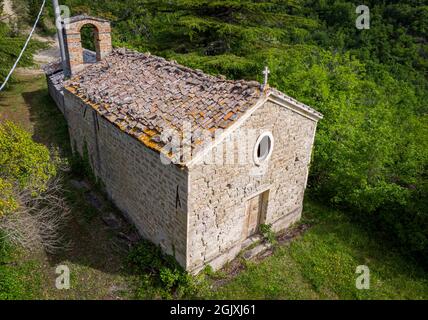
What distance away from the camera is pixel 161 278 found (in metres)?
8.19

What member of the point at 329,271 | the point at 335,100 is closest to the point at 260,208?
the point at 329,271

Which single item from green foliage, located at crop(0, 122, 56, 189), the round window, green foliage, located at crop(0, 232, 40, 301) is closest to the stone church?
the round window

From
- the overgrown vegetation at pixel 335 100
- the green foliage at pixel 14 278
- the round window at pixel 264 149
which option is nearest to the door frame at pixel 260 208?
the round window at pixel 264 149

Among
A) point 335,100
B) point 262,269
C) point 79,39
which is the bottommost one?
point 262,269

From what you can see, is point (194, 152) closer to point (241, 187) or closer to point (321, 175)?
point (241, 187)

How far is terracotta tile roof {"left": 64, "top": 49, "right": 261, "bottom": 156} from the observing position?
770 cm

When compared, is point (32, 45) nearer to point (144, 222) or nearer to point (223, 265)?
point (144, 222)

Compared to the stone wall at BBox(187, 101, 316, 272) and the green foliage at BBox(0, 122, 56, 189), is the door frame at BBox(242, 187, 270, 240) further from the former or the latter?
the green foliage at BBox(0, 122, 56, 189)

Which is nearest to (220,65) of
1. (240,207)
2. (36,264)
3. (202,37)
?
(202,37)

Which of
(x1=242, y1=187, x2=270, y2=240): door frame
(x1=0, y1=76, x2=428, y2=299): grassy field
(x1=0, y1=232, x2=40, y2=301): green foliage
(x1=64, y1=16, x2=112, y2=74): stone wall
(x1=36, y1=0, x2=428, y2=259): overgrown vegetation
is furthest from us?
(x1=64, y1=16, x2=112, y2=74): stone wall

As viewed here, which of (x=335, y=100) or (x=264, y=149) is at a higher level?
(x=264, y=149)

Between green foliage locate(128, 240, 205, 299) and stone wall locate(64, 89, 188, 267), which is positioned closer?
stone wall locate(64, 89, 188, 267)

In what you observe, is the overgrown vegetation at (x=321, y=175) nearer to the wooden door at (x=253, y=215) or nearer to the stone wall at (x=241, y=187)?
the stone wall at (x=241, y=187)

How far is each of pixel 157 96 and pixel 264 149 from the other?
3.35 metres
